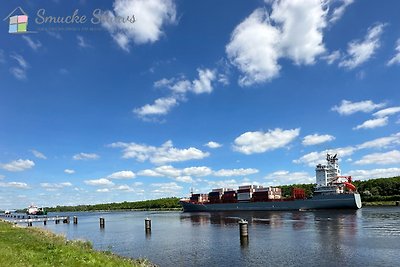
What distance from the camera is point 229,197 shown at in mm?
155375

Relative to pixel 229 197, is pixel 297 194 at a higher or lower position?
higher

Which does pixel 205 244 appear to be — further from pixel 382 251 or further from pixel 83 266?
pixel 83 266

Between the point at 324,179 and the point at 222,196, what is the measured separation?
48.8m

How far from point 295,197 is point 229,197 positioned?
3216cm

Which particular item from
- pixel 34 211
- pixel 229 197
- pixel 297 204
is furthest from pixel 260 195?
pixel 34 211

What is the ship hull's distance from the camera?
115 metres

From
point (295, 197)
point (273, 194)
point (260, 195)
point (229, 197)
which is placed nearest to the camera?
point (295, 197)

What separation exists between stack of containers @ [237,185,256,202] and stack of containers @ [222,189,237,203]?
8.54 ft

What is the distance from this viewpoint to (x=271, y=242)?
4188 centimetres

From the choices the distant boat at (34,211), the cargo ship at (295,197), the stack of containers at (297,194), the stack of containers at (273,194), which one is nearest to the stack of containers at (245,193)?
the cargo ship at (295,197)

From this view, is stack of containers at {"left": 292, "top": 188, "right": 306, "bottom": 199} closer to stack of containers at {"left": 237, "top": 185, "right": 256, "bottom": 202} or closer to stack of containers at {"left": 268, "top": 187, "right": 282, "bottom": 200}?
stack of containers at {"left": 268, "top": 187, "right": 282, "bottom": 200}

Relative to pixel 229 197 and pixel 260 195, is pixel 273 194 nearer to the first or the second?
pixel 260 195

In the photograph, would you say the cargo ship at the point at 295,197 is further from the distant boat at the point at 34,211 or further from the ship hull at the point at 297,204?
the distant boat at the point at 34,211

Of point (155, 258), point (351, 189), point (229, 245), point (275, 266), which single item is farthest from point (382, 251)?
point (351, 189)
